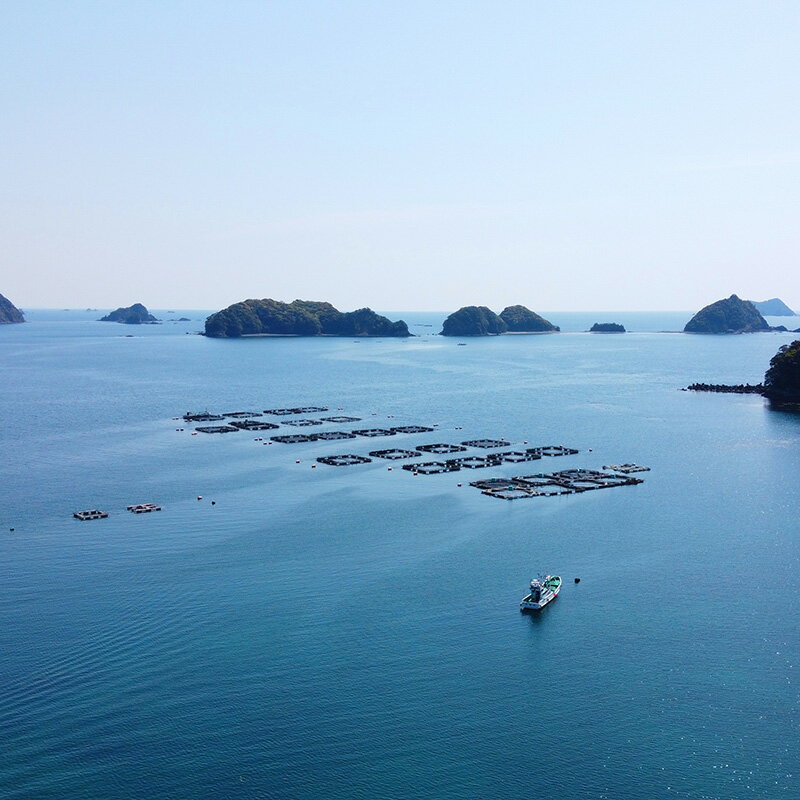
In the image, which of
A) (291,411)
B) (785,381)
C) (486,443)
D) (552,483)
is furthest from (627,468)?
(785,381)

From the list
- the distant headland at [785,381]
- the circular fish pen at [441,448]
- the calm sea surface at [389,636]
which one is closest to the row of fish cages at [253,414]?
→ the circular fish pen at [441,448]

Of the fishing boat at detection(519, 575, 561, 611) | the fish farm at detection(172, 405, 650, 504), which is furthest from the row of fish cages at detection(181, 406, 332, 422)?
the fishing boat at detection(519, 575, 561, 611)

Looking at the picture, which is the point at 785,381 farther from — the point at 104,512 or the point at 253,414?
the point at 104,512

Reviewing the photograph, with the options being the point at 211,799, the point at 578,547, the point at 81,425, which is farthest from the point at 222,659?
the point at 81,425

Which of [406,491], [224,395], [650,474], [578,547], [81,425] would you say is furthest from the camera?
[224,395]

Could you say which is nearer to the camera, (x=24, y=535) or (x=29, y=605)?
(x=29, y=605)

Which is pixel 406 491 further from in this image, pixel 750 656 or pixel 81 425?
pixel 81 425

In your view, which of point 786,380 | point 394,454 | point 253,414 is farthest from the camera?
point 786,380
